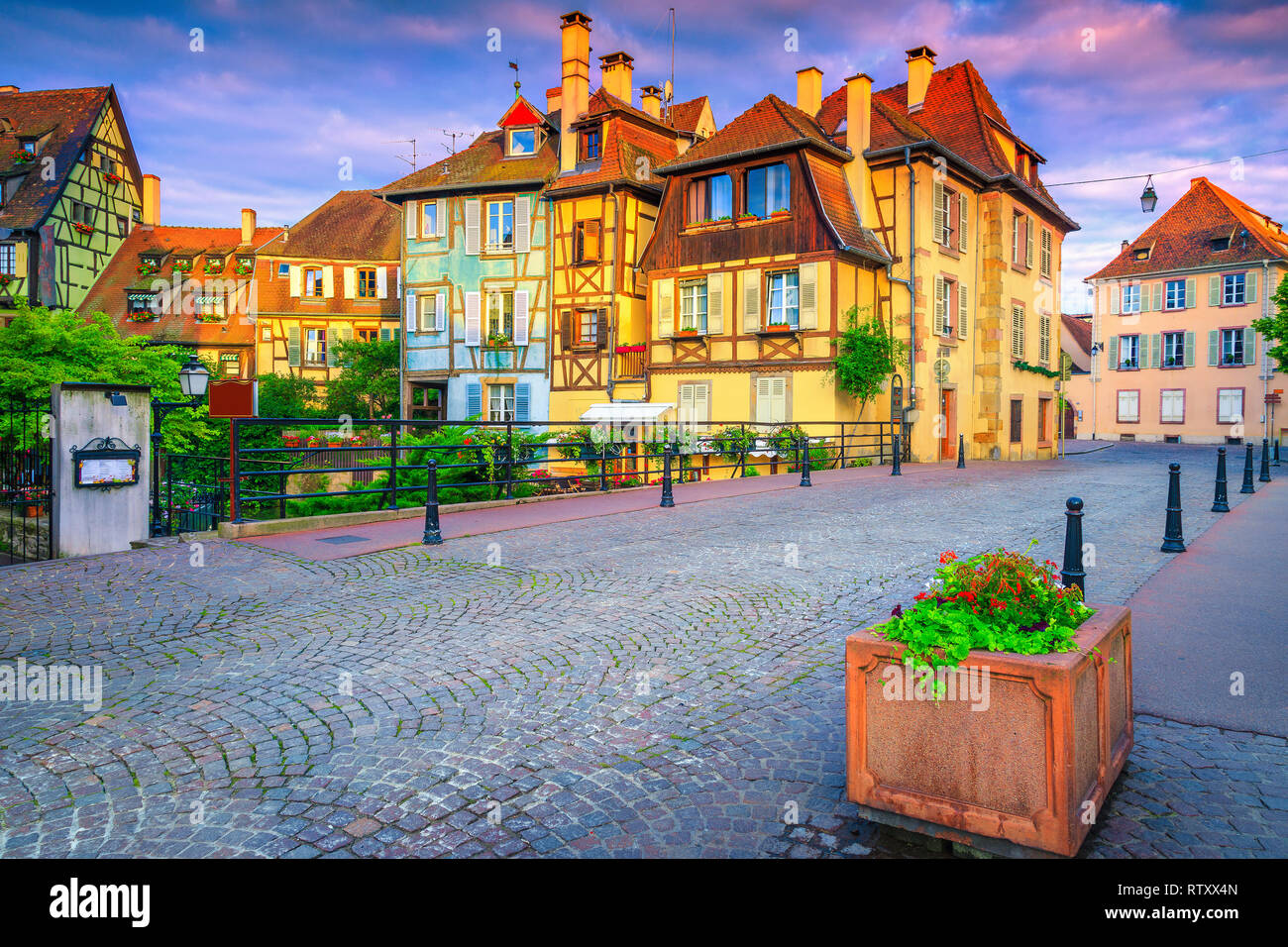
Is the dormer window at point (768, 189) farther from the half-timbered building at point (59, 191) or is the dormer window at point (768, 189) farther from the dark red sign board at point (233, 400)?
the half-timbered building at point (59, 191)

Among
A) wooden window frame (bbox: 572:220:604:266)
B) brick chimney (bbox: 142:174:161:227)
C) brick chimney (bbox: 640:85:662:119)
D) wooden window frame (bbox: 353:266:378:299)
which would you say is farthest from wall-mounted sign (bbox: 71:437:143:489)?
brick chimney (bbox: 142:174:161:227)

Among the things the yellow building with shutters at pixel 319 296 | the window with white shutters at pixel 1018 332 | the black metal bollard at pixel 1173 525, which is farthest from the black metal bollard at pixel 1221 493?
the yellow building with shutters at pixel 319 296

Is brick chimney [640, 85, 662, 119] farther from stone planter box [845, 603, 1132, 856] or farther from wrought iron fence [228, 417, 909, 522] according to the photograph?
stone planter box [845, 603, 1132, 856]

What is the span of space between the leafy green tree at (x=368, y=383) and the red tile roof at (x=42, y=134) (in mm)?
14787

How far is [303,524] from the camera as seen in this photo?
11078mm

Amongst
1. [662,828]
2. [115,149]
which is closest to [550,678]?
[662,828]

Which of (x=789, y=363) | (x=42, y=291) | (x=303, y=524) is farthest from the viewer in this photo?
(x=42, y=291)

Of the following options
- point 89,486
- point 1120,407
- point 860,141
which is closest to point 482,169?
point 860,141

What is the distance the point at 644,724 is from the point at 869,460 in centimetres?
2260

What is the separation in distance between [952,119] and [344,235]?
85.4 ft

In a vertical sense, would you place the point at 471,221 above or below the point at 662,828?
above

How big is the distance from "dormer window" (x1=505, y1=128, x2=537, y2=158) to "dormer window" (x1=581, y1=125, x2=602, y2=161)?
3.16m
